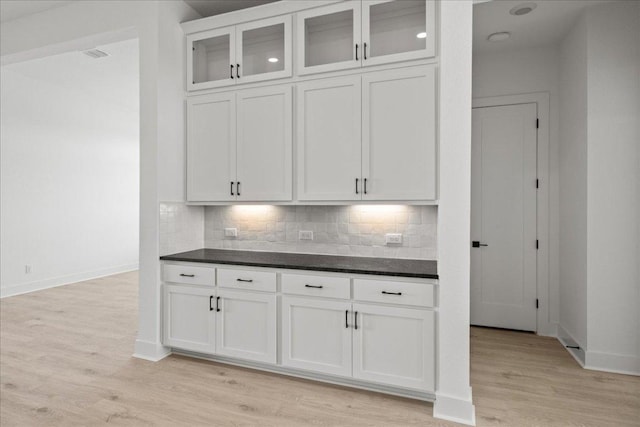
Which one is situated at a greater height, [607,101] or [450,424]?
[607,101]

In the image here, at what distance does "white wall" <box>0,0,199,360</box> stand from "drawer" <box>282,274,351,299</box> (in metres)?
1.20

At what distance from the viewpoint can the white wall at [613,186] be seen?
2.86 meters

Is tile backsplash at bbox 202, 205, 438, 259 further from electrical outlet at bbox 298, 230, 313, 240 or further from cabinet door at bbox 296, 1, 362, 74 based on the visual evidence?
cabinet door at bbox 296, 1, 362, 74

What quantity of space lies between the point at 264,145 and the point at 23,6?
2589mm

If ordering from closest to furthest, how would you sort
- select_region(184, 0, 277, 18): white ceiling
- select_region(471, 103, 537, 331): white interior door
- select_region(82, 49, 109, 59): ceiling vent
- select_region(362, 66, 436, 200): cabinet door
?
select_region(362, 66, 436, 200): cabinet door, select_region(184, 0, 277, 18): white ceiling, select_region(471, 103, 537, 331): white interior door, select_region(82, 49, 109, 59): ceiling vent

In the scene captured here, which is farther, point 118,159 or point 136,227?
point 136,227

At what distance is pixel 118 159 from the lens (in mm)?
6820

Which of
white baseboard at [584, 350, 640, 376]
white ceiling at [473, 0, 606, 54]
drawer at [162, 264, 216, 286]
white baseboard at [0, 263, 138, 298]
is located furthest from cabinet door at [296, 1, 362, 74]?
white baseboard at [0, 263, 138, 298]

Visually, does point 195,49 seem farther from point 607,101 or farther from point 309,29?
point 607,101

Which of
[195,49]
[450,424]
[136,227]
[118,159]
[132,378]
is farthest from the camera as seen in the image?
[136,227]

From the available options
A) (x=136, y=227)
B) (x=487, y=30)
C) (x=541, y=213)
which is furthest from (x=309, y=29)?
(x=136, y=227)

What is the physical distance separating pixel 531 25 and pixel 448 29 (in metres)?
1.62

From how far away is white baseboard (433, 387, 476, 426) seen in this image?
2.20 metres

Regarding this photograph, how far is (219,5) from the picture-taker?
3.28m
